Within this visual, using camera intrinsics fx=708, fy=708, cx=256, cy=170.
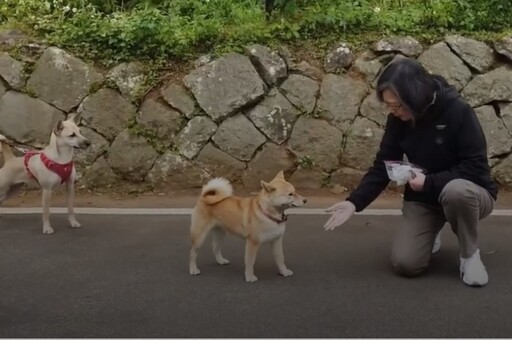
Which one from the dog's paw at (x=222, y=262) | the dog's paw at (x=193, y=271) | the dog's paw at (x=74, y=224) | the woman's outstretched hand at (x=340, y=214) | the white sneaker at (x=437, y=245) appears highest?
the woman's outstretched hand at (x=340, y=214)

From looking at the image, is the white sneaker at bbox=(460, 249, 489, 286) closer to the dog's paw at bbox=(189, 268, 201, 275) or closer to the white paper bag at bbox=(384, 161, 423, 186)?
the white paper bag at bbox=(384, 161, 423, 186)

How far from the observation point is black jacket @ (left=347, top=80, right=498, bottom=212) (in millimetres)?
4121

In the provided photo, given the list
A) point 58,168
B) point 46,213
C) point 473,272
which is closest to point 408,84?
point 473,272

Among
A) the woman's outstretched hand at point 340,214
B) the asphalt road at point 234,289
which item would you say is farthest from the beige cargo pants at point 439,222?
the woman's outstretched hand at point 340,214

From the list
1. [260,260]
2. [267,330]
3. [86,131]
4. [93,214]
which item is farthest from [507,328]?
[86,131]

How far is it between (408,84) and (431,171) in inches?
25.8

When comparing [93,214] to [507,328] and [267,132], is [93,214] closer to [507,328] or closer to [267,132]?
[267,132]

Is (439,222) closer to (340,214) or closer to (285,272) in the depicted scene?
(340,214)

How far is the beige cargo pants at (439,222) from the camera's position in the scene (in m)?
4.07

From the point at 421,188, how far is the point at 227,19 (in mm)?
3992

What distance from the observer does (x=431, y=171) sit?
4.30 m

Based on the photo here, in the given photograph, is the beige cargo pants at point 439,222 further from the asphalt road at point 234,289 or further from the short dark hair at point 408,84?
the short dark hair at point 408,84

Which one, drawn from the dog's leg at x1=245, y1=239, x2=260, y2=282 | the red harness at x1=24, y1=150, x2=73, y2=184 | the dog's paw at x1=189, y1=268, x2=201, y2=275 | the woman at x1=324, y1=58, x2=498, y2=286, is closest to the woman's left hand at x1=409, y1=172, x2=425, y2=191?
the woman at x1=324, y1=58, x2=498, y2=286

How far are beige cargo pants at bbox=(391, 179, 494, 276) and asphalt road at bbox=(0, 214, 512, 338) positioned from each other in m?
0.13
